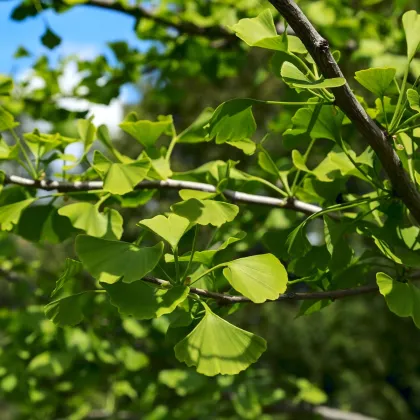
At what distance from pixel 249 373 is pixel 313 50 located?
1.23m

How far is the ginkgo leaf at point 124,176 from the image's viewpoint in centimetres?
57

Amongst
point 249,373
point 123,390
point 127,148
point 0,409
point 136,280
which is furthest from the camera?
point 0,409

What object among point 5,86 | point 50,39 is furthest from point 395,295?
point 50,39

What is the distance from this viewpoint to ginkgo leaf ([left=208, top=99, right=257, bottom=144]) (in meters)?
0.55

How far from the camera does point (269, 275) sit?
0.49 m

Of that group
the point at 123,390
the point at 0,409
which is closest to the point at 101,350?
the point at 123,390

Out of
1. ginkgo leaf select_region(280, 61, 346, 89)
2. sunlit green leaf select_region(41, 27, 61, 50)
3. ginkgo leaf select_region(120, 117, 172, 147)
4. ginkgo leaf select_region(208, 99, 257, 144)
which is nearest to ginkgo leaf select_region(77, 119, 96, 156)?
ginkgo leaf select_region(120, 117, 172, 147)

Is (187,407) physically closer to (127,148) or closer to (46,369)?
(46,369)

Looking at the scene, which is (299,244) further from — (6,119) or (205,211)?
(6,119)

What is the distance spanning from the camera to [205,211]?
0.53 metres

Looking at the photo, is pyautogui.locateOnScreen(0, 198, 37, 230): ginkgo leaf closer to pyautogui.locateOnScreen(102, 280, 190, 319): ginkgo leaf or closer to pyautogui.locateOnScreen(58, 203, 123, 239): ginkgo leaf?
pyautogui.locateOnScreen(58, 203, 123, 239): ginkgo leaf

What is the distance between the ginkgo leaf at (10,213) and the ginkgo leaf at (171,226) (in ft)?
0.81

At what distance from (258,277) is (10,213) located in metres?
0.33

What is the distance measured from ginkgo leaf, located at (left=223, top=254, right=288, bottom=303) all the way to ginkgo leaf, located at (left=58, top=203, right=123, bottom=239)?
17cm
